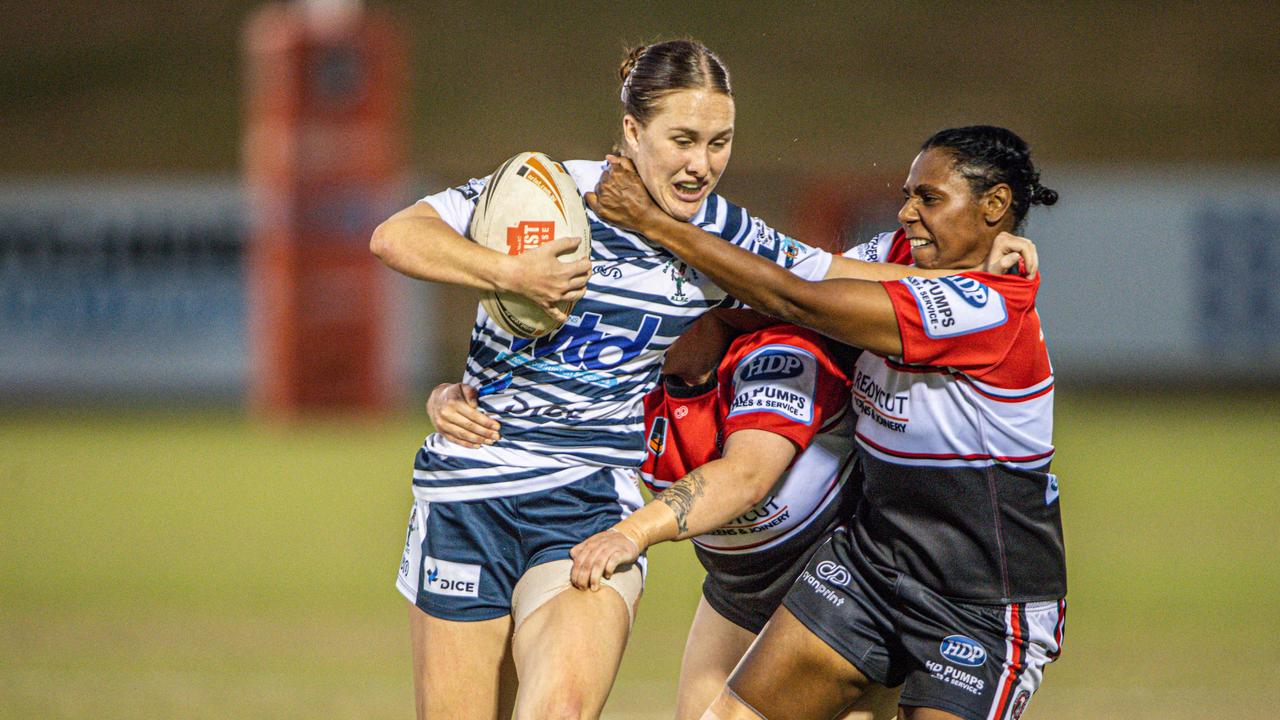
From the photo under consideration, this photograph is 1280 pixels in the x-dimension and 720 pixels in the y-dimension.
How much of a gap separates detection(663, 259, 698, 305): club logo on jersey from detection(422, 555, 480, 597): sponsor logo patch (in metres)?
0.90

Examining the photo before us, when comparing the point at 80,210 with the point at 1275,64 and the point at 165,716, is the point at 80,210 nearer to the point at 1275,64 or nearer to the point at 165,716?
the point at 165,716

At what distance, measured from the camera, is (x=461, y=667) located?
12.7 feet

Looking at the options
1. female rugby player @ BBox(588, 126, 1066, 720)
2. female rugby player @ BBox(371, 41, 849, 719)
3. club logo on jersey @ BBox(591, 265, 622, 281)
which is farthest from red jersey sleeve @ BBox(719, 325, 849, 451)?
club logo on jersey @ BBox(591, 265, 622, 281)

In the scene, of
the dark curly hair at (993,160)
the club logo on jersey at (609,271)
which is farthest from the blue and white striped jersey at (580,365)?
A: the dark curly hair at (993,160)

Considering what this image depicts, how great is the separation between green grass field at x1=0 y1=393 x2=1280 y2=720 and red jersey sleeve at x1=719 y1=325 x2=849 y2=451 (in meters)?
2.65

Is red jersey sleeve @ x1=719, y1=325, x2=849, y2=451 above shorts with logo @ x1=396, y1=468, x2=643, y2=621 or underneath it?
above

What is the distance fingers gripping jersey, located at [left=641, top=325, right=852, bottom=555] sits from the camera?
404cm

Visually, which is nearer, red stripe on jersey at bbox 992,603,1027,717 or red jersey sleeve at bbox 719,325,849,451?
red stripe on jersey at bbox 992,603,1027,717

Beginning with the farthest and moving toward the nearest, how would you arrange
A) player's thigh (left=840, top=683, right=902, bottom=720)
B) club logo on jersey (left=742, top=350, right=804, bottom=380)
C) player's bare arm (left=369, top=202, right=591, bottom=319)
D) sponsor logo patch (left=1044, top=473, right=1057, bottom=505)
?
player's thigh (left=840, top=683, right=902, bottom=720)
club logo on jersey (left=742, top=350, right=804, bottom=380)
sponsor logo patch (left=1044, top=473, right=1057, bottom=505)
player's bare arm (left=369, top=202, right=591, bottom=319)

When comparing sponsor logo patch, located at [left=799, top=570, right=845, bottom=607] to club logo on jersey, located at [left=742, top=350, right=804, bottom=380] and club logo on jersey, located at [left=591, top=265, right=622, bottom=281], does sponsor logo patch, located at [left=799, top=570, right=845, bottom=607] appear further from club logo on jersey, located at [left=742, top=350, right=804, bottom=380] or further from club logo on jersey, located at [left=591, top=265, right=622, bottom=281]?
club logo on jersey, located at [left=591, top=265, right=622, bottom=281]

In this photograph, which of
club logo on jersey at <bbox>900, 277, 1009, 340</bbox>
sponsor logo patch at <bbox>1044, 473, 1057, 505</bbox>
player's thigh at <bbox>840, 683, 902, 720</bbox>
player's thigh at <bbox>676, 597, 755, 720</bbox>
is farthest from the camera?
player's thigh at <bbox>676, 597, 755, 720</bbox>

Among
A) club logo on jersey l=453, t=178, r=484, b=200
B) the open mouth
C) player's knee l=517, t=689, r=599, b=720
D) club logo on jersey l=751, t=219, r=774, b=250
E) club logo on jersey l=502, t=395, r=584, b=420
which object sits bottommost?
player's knee l=517, t=689, r=599, b=720

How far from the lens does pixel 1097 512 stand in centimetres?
1168

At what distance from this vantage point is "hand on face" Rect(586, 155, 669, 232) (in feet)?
12.4
